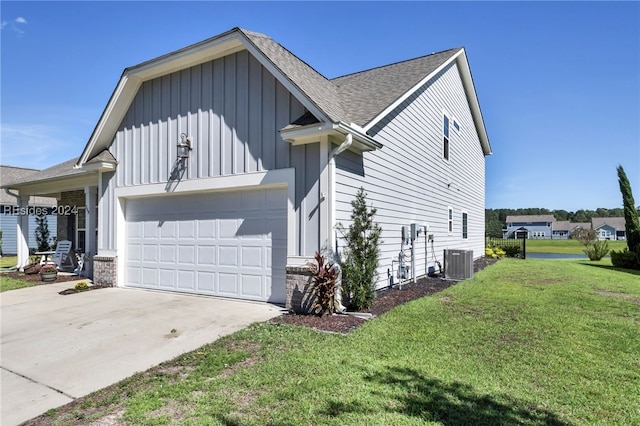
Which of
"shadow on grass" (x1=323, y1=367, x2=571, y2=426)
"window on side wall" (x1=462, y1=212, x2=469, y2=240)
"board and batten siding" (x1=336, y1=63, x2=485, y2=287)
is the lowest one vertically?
"shadow on grass" (x1=323, y1=367, x2=571, y2=426)

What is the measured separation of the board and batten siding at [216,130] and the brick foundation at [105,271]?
1.13ft

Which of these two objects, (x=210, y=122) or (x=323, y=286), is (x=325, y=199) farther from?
(x=210, y=122)

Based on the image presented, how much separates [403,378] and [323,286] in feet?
9.07

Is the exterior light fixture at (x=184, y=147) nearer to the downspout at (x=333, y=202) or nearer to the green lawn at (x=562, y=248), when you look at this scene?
the downspout at (x=333, y=202)

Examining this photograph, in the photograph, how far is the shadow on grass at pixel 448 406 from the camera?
296cm

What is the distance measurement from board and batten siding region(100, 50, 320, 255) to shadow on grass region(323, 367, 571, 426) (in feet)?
12.0

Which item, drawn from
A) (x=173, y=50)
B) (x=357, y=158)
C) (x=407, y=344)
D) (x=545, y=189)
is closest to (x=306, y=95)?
(x=357, y=158)

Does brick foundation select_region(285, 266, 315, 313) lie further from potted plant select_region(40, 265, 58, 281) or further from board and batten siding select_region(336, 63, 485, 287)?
potted plant select_region(40, 265, 58, 281)

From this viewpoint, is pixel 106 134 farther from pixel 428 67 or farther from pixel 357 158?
pixel 428 67

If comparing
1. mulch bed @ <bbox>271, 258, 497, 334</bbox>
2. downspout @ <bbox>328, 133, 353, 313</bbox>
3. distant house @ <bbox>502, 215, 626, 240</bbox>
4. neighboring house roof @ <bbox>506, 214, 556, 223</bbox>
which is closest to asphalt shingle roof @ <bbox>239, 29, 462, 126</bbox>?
downspout @ <bbox>328, 133, 353, 313</bbox>

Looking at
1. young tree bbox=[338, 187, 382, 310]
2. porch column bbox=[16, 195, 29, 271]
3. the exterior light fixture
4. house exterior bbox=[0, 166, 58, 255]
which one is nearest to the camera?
young tree bbox=[338, 187, 382, 310]

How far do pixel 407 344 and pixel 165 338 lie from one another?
3.61 m

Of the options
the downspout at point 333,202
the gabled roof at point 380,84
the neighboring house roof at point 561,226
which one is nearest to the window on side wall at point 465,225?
the gabled roof at point 380,84

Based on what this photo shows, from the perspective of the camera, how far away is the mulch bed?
19.2 ft
